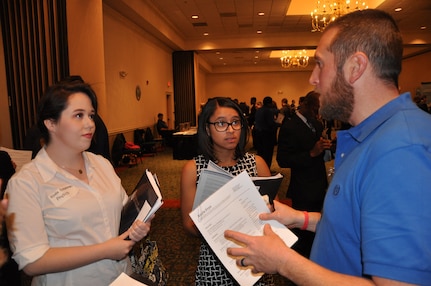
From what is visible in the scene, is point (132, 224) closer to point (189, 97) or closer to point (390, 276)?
point (390, 276)

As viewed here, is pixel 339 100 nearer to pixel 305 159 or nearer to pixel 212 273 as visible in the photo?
pixel 212 273

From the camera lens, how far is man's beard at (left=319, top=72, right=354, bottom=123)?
3.64 feet

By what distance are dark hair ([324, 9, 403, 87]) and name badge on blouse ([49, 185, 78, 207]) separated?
4.02ft

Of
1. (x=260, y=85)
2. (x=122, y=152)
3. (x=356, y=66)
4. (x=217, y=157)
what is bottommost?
(x=122, y=152)

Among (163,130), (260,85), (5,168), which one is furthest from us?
(260,85)

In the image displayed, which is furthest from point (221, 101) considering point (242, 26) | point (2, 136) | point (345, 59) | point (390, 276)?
point (242, 26)

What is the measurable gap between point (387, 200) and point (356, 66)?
451 mm

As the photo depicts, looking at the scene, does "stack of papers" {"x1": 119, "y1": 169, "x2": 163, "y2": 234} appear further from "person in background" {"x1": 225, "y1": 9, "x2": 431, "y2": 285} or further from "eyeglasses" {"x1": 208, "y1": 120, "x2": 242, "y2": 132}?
"eyeglasses" {"x1": 208, "y1": 120, "x2": 242, "y2": 132}

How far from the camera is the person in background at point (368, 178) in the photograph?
2.68 ft

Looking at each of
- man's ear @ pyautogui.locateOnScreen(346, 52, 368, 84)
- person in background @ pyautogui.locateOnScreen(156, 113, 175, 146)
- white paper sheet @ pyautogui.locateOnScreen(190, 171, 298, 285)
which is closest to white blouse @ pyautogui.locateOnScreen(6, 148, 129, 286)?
white paper sheet @ pyautogui.locateOnScreen(190, 171, 298, 285)

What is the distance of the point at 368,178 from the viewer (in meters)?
0.90

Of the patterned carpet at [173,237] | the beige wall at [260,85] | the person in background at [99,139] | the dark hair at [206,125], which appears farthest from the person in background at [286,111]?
the beige wall at [260,85]

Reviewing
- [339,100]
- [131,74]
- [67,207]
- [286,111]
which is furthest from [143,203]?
[131,74]

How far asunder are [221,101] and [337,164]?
1.00 m
